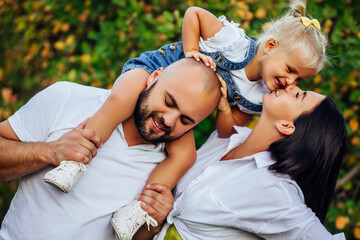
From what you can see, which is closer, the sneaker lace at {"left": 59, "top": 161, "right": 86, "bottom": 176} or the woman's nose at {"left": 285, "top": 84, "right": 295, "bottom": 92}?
the sneaker lace at {"left": 59, "top": 161, "right": 86, "bottom": 176}

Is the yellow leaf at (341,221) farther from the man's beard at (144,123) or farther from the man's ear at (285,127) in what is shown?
the man's beard at (144,123)

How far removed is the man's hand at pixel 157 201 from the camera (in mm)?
1900

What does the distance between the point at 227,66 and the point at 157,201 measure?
104 cm

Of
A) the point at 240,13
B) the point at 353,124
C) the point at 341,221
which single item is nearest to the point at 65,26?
the point at 240,13

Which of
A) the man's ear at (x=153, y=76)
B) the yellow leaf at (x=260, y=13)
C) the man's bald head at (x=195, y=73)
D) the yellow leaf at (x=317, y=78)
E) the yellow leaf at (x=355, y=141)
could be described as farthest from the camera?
the yellow leaf at (x=355, y=141)

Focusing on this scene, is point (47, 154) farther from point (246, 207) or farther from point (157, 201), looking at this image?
point (246, 207)

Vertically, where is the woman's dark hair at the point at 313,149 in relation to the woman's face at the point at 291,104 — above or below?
below

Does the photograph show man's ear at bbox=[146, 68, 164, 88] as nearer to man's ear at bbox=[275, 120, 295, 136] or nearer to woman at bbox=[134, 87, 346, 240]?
woman at bbox=[134, 87, 346, 240]

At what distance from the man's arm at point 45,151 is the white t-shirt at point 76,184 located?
8 cm

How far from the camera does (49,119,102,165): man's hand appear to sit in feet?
5.98

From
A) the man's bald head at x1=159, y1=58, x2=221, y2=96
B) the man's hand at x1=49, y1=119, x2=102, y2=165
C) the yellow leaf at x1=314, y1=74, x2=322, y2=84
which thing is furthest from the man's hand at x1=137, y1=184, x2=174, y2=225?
the yellow leaf at x1=314, y1=74, x2=322, y2=84

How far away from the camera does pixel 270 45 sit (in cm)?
231

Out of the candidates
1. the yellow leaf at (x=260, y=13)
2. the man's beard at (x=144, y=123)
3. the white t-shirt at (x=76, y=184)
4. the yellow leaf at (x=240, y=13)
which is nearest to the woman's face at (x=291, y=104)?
the man's beard at (x=144, y=123)

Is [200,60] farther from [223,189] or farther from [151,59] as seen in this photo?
[223,189]
